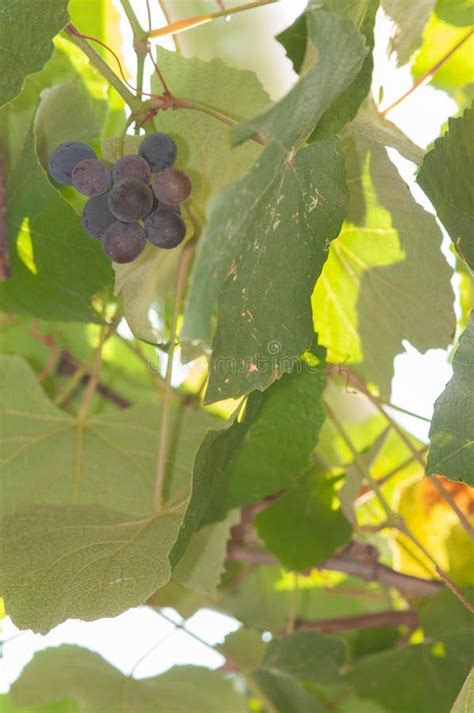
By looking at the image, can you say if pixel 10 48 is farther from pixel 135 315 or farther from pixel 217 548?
pixel 217 548

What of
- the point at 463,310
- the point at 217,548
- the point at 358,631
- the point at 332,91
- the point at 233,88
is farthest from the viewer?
the point at 358,631

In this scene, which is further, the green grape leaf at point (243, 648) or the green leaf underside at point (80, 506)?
the green grape leaf at point (243, 648)

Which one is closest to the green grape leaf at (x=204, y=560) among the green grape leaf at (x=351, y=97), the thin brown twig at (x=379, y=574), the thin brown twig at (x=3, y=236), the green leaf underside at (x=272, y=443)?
the green leaf underside at (x=272, y=443)

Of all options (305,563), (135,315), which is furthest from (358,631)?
(135,315)

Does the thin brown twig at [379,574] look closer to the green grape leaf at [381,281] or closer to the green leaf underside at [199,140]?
the green grape leaf at [381,281]

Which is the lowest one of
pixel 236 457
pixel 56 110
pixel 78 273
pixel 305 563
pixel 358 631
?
pixel 358 631

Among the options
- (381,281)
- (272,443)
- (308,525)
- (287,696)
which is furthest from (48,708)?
(381,281)

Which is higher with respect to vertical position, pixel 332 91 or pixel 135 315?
pixel 332 91
